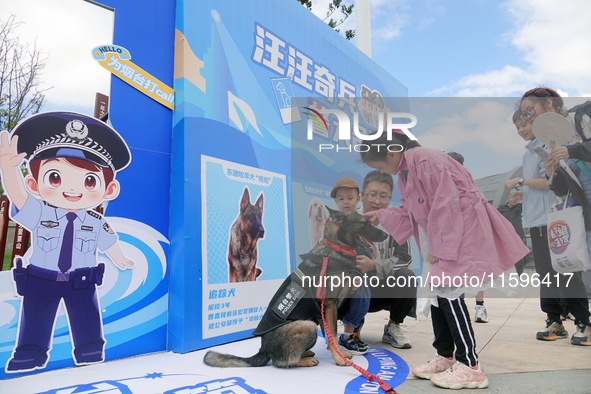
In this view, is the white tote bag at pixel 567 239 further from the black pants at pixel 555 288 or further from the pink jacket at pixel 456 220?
the pink jacket at pixel 456 220

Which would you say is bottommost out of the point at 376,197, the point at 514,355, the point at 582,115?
the point at 514,355

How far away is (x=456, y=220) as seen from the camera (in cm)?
264

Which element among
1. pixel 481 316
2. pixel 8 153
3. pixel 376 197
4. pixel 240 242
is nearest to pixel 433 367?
pixel 240 242

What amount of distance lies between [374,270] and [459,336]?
4.31 feet

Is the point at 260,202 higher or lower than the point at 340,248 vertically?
higher

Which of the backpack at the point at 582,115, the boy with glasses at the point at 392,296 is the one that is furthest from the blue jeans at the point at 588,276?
the boy with glasses at the point at 392,296

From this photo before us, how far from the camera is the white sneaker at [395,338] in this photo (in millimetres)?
3803

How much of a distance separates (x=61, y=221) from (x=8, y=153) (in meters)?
0.56

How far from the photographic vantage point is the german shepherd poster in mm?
3980

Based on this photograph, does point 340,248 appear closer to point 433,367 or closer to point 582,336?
point 433,367

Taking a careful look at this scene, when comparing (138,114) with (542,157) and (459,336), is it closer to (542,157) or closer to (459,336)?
(459,336)

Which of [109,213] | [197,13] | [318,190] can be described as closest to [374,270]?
[318,190]

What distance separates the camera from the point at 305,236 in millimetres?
5070

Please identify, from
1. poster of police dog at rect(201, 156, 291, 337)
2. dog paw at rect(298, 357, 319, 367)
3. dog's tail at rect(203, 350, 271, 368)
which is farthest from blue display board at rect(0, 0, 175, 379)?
dog paw at rect(298, 357, 319, 367)
